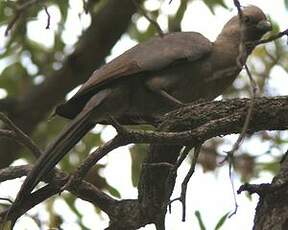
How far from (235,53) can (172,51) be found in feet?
1.48

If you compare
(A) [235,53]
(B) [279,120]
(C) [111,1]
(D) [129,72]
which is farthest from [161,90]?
(C) [111,1]

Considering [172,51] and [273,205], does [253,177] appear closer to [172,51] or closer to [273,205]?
[172,51]

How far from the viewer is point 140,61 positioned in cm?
446

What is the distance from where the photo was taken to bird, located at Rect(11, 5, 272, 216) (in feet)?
14.3

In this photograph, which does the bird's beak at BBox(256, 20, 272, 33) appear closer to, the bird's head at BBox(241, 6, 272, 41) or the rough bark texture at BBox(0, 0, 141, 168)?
the bird's head at BBox(241, 6, 272, 41)

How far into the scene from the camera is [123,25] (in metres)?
5.68

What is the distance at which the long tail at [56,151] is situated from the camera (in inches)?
142

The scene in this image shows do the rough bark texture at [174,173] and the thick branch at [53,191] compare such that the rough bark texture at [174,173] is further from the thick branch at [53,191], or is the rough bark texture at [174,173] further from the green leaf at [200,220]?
the green leaf at [200,220]

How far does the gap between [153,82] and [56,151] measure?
80cm

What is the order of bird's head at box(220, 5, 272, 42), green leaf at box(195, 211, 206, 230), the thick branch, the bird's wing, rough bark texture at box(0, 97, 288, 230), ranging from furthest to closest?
bird's head at box(220, 5, 272, 42)
the bird's wing
green leaf at box(195, 211, 206, 230)
the thick branch
rough bark texture at box(0, 97, 288, 230)

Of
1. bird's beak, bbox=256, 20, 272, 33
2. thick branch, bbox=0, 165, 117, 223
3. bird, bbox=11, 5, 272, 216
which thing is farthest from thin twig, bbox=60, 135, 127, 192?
bird's beak, bbox=256, 20, 272, 33

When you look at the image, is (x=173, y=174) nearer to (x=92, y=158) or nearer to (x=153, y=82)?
(x=92, y=158)

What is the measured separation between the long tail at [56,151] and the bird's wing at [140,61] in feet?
0.51

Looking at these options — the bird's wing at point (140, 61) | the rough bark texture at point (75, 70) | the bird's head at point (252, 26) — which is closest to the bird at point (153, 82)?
the bird's wing at point (140, 61)
